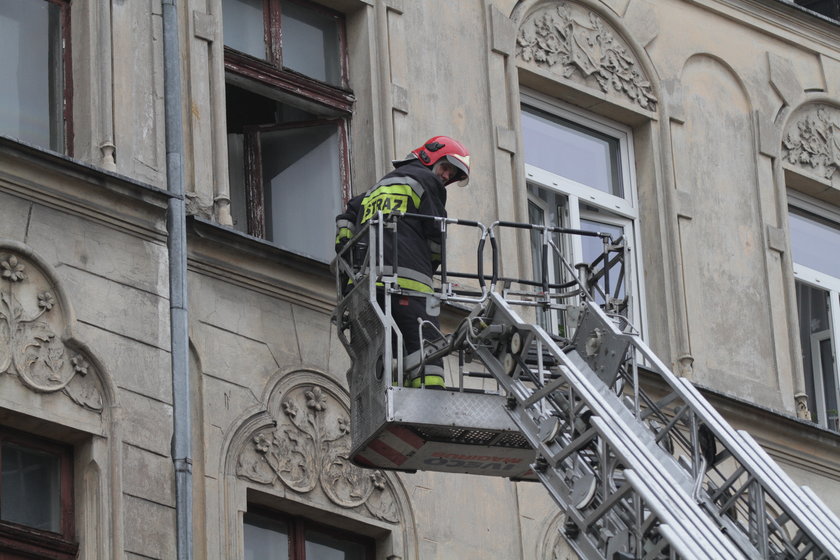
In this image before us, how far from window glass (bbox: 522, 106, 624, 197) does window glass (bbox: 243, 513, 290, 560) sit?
4.65 metres

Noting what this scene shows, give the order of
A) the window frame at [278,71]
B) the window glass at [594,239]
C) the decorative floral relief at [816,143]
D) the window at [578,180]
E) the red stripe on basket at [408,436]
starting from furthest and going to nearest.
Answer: the decorative floral relief at [816,143], the window glass at [594,239], the window at [578,180], the window frame at [278,71], the red stripe on basket at [408,436]

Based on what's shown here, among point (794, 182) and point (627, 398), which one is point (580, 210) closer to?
point (794, 182)

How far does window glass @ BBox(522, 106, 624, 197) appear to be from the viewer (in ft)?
68.9

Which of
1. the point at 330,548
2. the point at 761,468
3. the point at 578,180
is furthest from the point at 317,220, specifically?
the point at 761,468

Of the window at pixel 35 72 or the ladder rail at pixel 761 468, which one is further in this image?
the window at pixel 35 72

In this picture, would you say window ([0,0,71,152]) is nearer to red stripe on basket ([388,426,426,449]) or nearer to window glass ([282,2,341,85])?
window glass ([282,2,341,85])

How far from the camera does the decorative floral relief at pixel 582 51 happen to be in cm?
2098

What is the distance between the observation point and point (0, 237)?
645 inches

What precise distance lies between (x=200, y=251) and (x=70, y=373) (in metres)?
1.50

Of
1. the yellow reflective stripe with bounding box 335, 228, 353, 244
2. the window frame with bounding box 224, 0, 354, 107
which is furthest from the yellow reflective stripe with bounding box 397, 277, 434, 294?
the window frame with bounding box 224, 0, 354, 107

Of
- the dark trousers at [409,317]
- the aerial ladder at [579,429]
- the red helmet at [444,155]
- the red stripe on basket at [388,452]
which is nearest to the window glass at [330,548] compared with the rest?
the aerial ladder at [579,429]

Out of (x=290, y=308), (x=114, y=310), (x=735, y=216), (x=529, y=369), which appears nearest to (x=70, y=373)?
(x=114, y=310)

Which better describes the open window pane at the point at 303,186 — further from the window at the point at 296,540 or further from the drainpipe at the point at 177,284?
the window at the point at 296,540

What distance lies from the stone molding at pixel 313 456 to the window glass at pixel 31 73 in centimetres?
239
